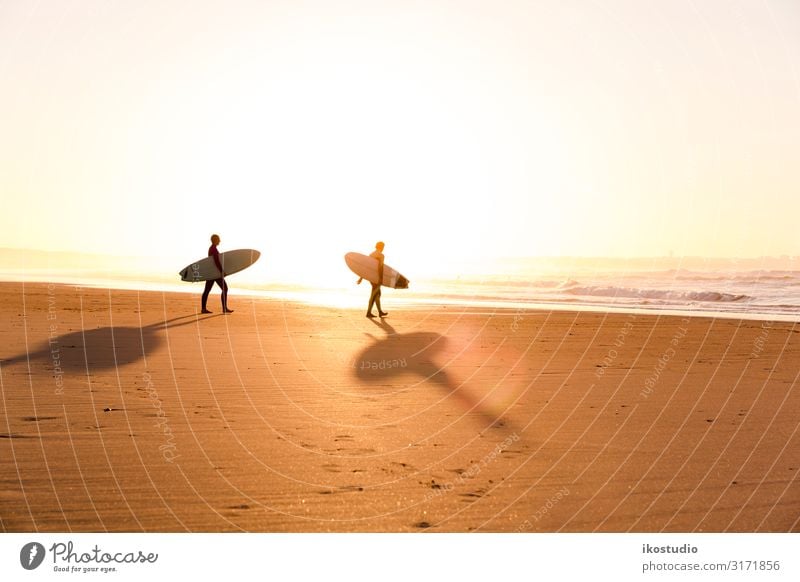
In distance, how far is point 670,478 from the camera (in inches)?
263

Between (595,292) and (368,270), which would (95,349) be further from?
(595,292)

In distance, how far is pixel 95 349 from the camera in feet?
45.9

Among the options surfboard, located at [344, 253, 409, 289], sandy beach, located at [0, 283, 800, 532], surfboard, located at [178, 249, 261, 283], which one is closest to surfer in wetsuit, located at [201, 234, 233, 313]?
surfboard, located at [178, 249, 261, 283]

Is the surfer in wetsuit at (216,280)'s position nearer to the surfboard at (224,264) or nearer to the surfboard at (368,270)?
the surfboard at (224,264)

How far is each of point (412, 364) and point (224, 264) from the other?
Answer: 50.7ft

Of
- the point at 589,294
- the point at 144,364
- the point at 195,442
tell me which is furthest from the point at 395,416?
the point at 589,294

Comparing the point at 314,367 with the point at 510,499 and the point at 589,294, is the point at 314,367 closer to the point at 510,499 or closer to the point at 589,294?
the point at 510,499

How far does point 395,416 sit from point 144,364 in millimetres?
5319

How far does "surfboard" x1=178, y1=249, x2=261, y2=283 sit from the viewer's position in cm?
2619


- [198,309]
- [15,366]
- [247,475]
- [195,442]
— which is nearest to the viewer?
[247,475]

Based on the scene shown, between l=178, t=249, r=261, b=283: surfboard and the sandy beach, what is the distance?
944 centimetres
